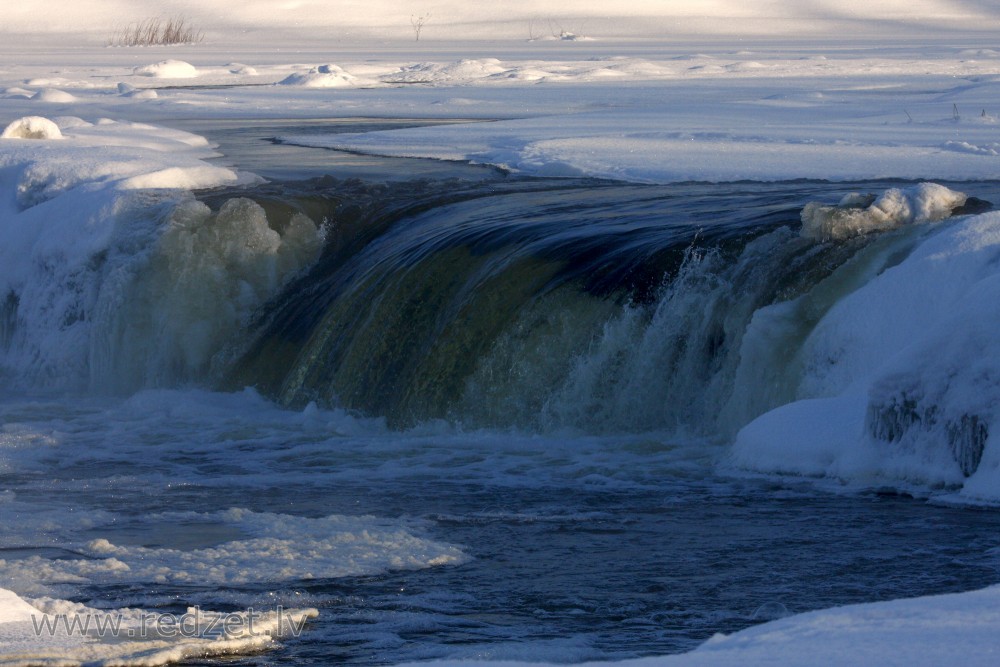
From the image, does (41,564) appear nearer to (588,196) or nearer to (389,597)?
(389,597)

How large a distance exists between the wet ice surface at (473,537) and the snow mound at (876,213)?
133cm

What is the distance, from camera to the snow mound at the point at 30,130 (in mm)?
13227

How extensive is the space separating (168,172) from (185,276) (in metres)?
1.64

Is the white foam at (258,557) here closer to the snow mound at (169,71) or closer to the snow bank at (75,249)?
the snow bank at (75,249)

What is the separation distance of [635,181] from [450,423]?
3950mm

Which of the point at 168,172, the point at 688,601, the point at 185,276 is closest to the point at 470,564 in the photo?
the point at 688,601

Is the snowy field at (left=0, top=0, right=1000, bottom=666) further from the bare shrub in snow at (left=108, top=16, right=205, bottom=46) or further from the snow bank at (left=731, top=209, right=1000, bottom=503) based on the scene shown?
the bare shrub in snow at (left=108, top=16, right=205, bottom=46)

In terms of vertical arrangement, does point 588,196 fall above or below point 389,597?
above

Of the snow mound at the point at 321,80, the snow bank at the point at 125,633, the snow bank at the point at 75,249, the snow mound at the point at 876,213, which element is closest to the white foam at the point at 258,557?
the snow bank at the point at 125,633

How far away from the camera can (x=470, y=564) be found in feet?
15.6

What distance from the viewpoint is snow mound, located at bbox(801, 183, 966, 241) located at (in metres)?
6.91

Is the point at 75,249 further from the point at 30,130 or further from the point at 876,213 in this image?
the point at 876,213

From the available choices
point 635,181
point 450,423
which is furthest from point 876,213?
point 635,181

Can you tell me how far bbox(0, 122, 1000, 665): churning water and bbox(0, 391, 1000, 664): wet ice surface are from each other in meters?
0.02
